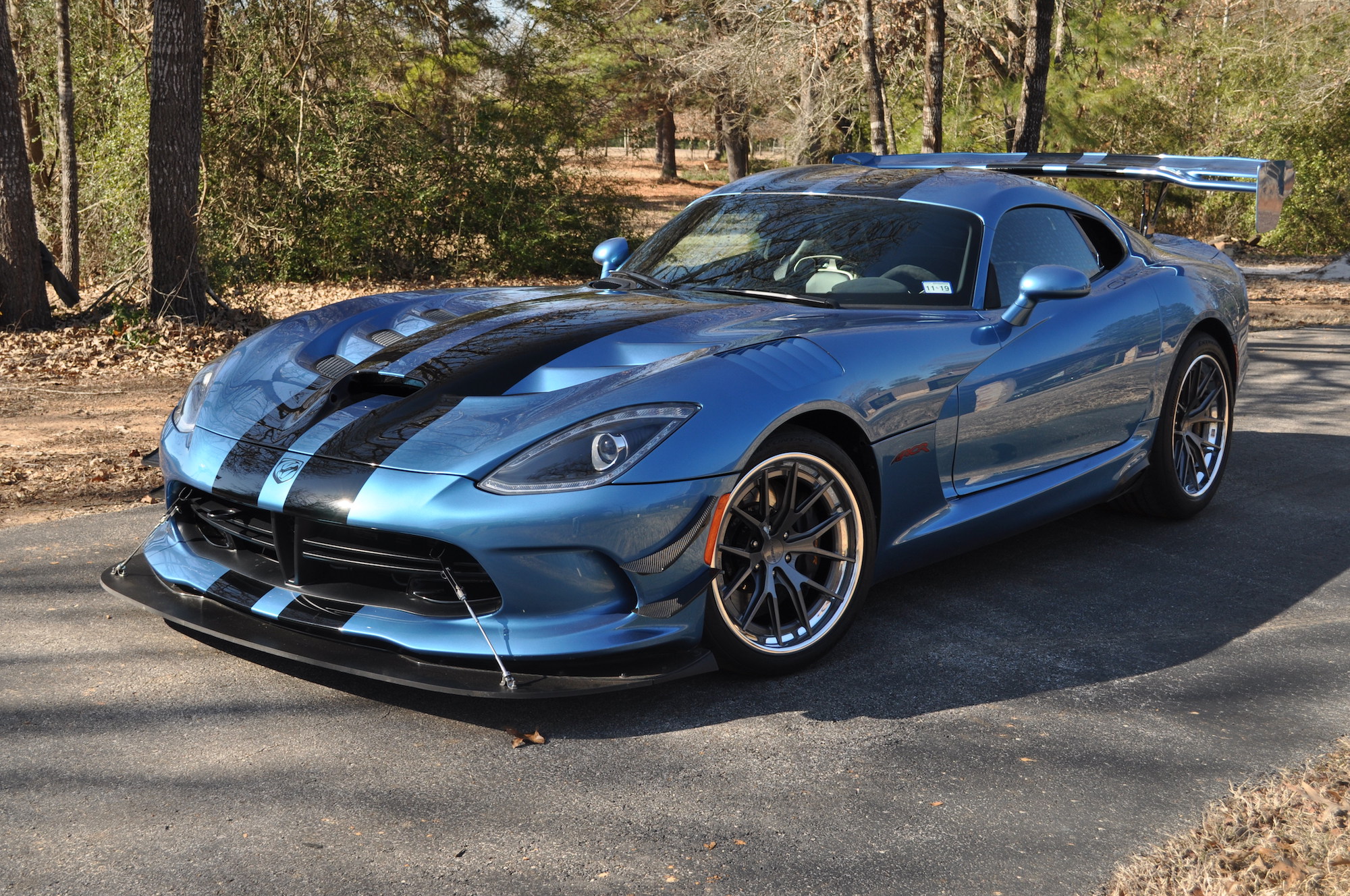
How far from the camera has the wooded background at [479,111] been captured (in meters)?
12.2

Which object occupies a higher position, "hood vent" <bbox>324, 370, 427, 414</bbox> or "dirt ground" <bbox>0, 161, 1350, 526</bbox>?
"hood vent" <bbox>324, 370, 427, 414</bbox>

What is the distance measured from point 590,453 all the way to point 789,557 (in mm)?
784

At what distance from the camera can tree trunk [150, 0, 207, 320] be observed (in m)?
9.73

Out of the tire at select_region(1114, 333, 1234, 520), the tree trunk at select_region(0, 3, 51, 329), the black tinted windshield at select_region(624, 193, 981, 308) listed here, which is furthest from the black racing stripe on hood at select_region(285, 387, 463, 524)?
the tree trunk at select_region(0, 3, 51, 329)

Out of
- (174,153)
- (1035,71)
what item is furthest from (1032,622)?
(1035,71)

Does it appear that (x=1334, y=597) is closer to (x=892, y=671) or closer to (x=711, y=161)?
(x=892, y=671)

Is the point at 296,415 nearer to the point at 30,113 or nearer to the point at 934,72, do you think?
the point at 934,72

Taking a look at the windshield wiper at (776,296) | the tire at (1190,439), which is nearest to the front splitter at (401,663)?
the windshield wiper at (776,296)

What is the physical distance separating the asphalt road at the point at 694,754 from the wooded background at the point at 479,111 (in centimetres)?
744

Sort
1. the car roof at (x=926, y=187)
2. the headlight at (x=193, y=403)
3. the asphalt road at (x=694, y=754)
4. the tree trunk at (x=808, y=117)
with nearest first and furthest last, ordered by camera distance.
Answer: the asphalt road at (x=694, y=754), the headlight at (x=193, y=403), the car roof at (x=926, y=187), the tree trunk at (x=808, y=117)

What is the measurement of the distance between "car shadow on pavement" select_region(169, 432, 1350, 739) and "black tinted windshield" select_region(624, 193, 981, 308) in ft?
3.70

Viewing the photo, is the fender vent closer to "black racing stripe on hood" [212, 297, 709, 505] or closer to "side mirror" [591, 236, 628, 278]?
"black racing stripe on hood" [212, 297, 709, 505]

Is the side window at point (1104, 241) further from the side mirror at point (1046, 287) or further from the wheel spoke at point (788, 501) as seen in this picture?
the wheel spoke at point (788, 501)

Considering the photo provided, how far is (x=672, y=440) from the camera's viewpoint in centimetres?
313
